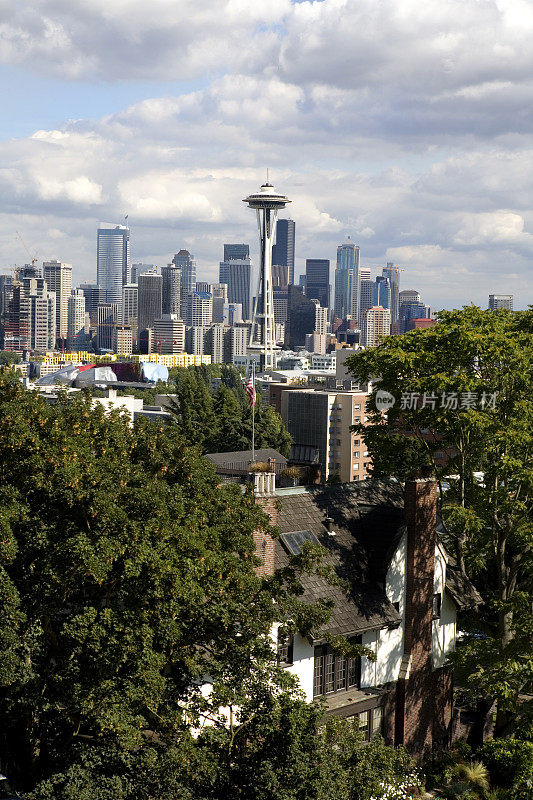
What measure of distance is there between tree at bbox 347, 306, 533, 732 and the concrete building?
378 ft

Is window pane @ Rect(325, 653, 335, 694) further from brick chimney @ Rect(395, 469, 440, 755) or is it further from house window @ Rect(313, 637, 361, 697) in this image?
brick chimney @ Rect(395, 469, 440, 755)

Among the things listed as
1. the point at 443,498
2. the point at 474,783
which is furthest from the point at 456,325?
the point at 474,783

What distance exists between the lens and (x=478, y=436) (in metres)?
37.0

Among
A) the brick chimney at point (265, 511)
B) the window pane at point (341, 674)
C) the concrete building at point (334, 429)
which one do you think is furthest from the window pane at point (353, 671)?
the concrete building at point (334, 429)

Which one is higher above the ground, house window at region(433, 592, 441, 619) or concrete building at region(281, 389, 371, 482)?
house window at region(433, 592, 441, 619)

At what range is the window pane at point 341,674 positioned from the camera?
34.7m

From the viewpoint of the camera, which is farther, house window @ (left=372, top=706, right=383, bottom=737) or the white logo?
the white logo

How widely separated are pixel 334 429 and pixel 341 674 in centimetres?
12438

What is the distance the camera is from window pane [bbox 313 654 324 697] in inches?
1332

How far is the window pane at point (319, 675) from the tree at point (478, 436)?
5.12m

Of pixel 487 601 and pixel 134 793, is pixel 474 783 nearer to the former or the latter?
pixel 487 601

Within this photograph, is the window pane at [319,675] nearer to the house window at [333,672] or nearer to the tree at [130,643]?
the house window at [333,672]

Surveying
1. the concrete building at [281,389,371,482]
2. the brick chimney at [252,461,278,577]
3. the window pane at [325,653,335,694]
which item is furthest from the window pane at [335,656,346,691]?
the concrete building at [281,389,371,482]

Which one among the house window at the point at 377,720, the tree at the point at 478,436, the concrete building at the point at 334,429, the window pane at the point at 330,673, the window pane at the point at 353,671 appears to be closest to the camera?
the window pane at the point at 330,673
